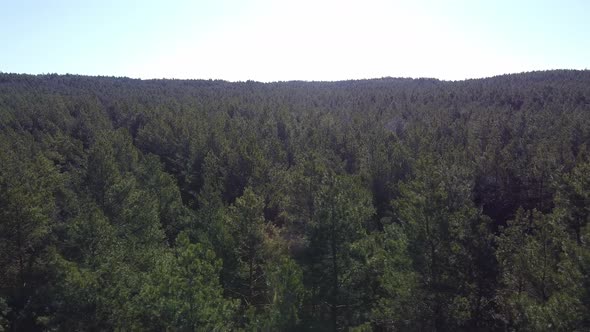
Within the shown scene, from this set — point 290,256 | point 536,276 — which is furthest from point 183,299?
point 536,276

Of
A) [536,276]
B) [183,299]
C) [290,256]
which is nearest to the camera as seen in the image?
[183,299]

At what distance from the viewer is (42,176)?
107ft

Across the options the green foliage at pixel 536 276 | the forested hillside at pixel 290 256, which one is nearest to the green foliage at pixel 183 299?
the forested hillside at pixel 290 256

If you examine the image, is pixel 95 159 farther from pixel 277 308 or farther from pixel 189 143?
pixel 189 143

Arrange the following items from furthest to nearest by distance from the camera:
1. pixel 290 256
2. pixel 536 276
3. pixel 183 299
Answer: pixel 290 256, pixel 536 276, pixel 183 299

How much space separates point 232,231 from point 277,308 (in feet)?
26.5

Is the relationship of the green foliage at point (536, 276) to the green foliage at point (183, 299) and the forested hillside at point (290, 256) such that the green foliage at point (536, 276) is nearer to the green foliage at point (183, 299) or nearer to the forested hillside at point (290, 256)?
the forested hillside at point (290, 256)

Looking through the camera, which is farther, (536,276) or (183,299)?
(536,276)

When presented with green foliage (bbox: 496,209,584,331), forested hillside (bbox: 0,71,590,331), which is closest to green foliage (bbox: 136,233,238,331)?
forested hillside (bbox: 0,71,590,331)

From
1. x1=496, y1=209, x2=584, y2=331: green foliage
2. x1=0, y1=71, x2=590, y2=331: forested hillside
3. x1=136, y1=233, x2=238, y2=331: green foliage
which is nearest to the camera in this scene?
x1=496, y1=209, x2=584, y2=331: green foliage

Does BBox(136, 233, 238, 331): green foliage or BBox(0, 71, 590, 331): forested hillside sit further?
BBox(0, 71, 590, 331): forested hillside

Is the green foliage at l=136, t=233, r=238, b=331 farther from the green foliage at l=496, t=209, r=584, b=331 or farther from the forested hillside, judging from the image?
the green foliage at l=496, t=209, r=584, b=331

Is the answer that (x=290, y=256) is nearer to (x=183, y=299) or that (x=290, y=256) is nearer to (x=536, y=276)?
(x=183, y=299)

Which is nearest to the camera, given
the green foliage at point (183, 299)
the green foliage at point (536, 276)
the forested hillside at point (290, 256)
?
the green foliage at point (536, 276)
